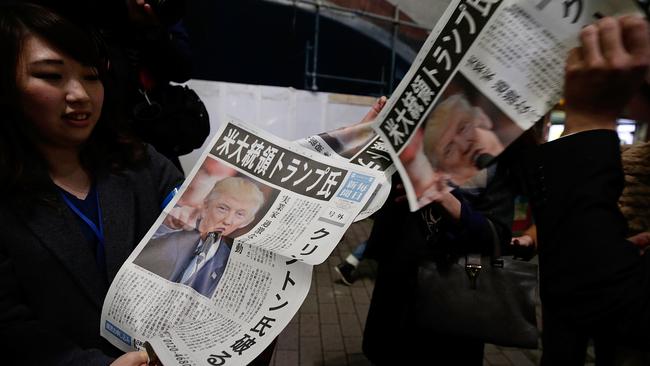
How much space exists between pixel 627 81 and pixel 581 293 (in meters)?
0.24

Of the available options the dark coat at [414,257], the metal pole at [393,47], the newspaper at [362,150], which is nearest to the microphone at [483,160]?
the newspaper at [362,150]

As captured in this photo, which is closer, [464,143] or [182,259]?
[464,143]

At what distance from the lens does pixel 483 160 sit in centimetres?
45

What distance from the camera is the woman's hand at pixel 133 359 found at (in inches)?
22.8

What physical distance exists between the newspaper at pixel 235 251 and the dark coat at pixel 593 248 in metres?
0.29

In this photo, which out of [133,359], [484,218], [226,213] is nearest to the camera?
[133,359]

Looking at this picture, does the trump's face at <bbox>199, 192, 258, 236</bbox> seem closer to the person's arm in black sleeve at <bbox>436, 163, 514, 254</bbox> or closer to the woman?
the woman

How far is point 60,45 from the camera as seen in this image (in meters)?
0.70

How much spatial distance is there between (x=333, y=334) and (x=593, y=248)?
198 centimetres

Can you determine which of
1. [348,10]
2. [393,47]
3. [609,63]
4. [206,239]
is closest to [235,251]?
[206,239]

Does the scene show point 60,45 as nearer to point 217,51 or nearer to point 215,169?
point 215,169

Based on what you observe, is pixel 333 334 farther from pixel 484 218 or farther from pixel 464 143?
pixel 464 143

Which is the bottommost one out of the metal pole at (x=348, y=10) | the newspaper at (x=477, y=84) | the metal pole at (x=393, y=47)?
the newspaper at (x=477, y=84)

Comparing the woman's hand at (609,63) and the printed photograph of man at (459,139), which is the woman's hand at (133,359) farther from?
the woman's hand at (609,63)
